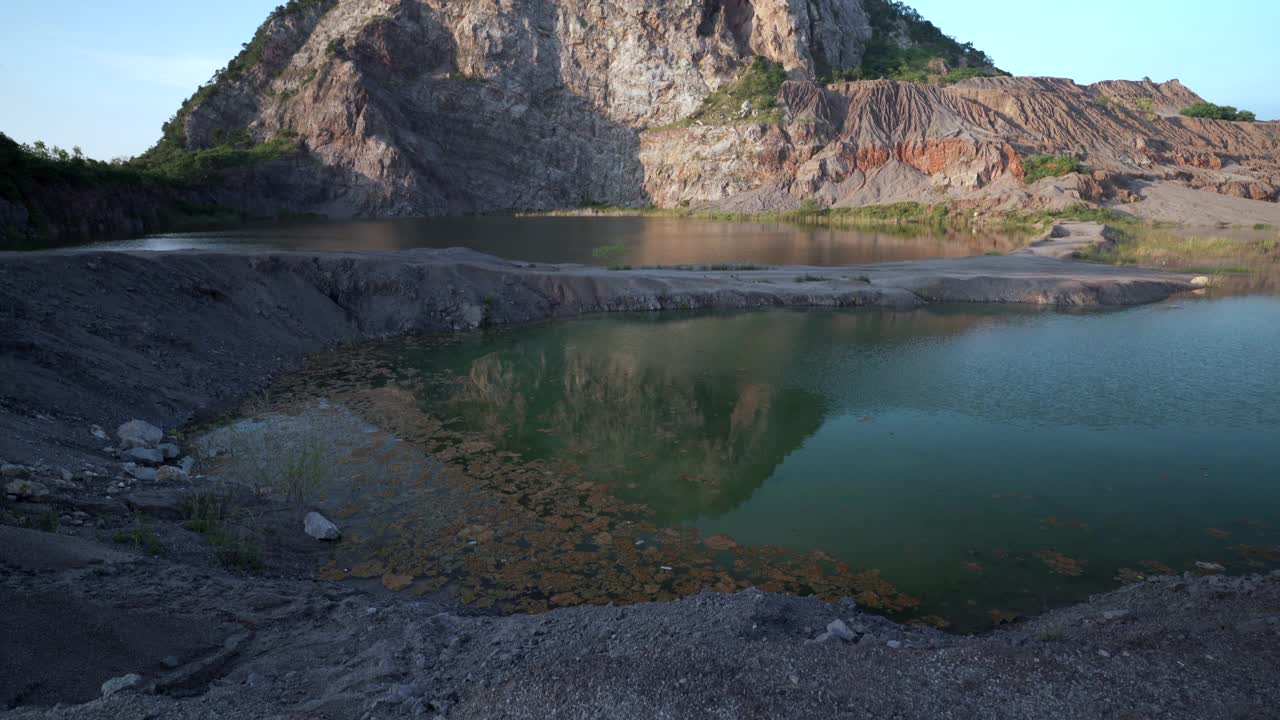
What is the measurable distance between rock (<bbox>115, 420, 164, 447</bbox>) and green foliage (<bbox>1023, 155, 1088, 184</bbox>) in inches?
3025

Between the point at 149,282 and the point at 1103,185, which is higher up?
the point at 1103,185

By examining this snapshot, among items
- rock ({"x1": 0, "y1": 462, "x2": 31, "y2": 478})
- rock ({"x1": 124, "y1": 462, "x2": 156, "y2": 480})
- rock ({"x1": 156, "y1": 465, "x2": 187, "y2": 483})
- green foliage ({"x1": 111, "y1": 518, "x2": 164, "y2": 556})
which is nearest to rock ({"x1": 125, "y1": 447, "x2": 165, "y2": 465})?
rock ({"x1": 124, "y1": 462, "x2": 156, "y2": 480})

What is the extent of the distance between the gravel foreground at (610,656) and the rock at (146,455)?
5271 millimetres

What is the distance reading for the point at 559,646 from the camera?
6816 mm

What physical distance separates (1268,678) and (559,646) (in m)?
5.85

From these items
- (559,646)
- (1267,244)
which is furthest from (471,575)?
(1267,244)

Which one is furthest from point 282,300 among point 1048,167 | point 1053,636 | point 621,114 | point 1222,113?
point 1222,113

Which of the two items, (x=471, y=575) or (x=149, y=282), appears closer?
A: (x=471, y=575)

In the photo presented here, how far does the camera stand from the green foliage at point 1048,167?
6881 cm

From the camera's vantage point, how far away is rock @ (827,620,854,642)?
696cm

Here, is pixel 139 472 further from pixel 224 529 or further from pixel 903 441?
pixel 903 441

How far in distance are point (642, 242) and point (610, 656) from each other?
1934 inches

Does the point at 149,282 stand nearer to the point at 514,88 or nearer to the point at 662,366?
the point at 662,366

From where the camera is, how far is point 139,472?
11320mm
